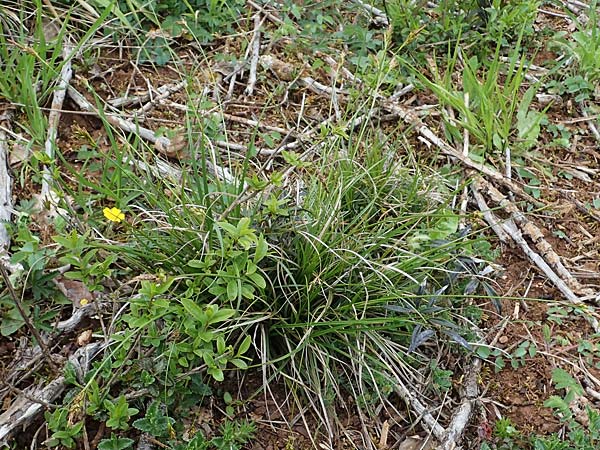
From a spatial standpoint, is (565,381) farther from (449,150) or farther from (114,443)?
(114,443)

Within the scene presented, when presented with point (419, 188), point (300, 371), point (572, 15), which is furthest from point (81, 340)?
point (572, 15)

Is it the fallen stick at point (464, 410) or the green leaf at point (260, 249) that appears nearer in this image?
the green leaf at point (260, 249)

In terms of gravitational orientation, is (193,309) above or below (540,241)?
above

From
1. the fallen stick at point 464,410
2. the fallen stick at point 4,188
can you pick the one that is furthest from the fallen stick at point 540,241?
the fallen stick at point 4,188

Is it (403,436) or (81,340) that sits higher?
(81,340)

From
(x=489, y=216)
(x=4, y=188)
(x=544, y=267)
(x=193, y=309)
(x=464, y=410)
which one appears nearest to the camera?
(x=193, y=309)

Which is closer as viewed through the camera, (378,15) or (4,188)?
(4,188)

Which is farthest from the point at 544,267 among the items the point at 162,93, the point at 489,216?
the point at 162,93

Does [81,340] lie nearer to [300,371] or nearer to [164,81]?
[300,371]

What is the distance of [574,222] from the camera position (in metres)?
2.53

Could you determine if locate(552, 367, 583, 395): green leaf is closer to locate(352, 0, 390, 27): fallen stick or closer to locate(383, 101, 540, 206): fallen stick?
locate(383, 101, 540, 206): fallen stick

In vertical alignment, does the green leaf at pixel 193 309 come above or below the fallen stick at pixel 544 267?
above

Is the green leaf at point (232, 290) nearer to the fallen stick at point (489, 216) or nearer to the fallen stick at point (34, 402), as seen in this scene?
the fallen stick at point (34, 402)

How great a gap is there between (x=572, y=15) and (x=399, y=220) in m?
1.68
